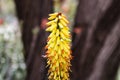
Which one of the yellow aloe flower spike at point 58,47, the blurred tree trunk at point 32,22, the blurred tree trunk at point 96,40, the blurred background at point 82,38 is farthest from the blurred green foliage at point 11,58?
the yellow aloe flower spike at point 58,47

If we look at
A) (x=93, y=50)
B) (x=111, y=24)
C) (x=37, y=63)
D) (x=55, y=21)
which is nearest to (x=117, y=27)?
(x=111, y=24)

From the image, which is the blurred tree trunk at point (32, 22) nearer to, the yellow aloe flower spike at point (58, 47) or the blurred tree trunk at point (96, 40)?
the blurred tree trunk at point (96, 40)

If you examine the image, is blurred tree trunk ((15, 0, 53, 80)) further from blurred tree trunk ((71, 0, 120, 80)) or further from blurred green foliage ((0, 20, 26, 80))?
blurred tree trunk ((71, 0, 120, 80))

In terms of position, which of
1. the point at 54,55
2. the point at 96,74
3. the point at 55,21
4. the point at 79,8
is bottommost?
the point at 96,74

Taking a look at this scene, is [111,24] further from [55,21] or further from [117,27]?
[55,21]

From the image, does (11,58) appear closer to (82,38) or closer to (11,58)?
(11,58)

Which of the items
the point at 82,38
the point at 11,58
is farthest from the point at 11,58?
the point at 82,38
